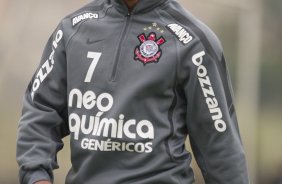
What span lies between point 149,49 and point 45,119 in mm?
422

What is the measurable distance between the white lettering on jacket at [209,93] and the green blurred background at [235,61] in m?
2.64

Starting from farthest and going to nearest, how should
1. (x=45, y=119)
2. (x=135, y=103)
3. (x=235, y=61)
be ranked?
(x=235, y=61), (x=45, y=119), (x=135, y=103)

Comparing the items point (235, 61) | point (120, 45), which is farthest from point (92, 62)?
point (235, 61)

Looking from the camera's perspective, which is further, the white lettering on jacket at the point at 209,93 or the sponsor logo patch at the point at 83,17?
the sponsor logo patch at the point at 83,17

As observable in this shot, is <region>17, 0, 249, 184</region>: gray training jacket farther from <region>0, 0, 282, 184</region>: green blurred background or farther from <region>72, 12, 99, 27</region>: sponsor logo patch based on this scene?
<region>0, 0, 282, 184</region>: green blurred background

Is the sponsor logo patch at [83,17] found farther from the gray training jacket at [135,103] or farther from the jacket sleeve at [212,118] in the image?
the jacket sleeve at [212,118]

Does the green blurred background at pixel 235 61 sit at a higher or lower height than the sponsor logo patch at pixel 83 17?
lower

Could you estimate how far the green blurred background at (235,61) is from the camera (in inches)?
210

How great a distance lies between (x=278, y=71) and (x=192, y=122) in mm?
3580

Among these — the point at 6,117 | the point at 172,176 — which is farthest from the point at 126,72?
the point at 6,117

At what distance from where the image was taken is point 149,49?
2566 mm

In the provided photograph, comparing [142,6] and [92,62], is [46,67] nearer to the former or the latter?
[92,62]

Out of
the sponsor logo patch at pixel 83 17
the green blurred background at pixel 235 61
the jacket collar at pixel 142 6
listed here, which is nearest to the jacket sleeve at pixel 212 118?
the jacket collar at pixel 142 6

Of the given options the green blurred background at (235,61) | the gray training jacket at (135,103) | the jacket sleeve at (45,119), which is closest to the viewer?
the gray training jacket at (135,103)
